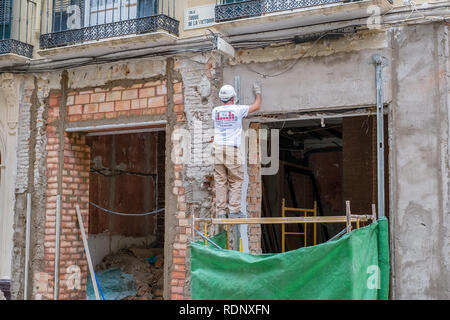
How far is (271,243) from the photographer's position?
443 inches

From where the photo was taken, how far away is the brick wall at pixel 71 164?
27.7ft

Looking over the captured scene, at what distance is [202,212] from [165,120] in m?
1.39

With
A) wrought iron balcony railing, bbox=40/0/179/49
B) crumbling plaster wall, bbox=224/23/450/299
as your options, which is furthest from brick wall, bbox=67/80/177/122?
crumbling plaster wall, bbox=224/23/450/299

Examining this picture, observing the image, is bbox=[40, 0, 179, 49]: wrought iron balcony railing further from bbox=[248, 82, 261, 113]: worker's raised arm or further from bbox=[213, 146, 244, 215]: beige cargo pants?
bbox=[213, 146, 244, 215]: beige cargo pants

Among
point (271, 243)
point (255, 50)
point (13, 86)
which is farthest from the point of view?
point (271, 243)

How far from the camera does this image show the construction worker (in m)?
6.71

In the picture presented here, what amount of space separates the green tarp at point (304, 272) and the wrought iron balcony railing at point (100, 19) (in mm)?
3491

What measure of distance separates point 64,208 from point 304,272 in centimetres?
485

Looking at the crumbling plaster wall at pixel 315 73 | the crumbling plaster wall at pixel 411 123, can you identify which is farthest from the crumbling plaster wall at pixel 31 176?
the crumbling plaster wall at pixel 411 123

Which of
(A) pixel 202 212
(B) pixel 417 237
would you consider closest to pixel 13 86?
(A) pixel 202 212

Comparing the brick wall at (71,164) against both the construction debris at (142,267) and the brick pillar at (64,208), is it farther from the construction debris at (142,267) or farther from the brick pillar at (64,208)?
the construction debris at (142,267)

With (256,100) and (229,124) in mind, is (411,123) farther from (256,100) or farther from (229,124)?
(229,124)

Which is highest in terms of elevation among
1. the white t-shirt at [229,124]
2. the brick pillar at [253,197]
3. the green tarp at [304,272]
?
the white t-shirt at [229,124]

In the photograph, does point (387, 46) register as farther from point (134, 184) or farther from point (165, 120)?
point (134, 184)
